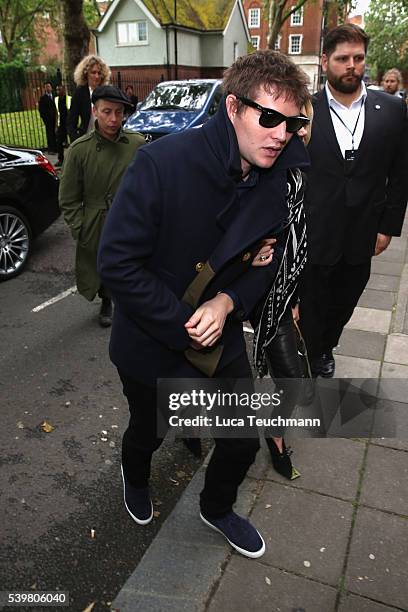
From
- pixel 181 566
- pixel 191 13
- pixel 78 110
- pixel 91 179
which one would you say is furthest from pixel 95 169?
pixel 191 13

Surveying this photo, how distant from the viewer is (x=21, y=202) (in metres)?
5.96

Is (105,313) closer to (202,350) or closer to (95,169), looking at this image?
(95,169)

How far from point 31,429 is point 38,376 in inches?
26.4

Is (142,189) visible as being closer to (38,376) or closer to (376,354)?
(38,376)

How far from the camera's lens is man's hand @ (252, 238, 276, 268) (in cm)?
193

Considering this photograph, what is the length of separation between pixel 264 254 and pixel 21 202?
4750mm

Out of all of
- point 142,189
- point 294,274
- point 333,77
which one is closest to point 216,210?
point 142,189

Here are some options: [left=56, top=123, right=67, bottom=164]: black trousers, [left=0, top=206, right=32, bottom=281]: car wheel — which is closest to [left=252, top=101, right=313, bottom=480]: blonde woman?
[left=0, top=206, right=32, bottom=281]: car wheel

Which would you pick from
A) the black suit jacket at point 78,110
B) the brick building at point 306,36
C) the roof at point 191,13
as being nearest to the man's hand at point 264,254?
the black suit jacket at point 78,110

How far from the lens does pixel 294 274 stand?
243cm

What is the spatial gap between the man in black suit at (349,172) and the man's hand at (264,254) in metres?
1.21

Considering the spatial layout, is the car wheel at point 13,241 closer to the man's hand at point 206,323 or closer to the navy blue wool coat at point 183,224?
the navy blue wool coat at point 183,224

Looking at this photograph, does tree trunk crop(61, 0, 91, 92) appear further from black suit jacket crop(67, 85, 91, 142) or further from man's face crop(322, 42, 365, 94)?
man's face crop(322, 42, 365, 94)

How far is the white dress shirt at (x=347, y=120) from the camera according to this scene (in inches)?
115
